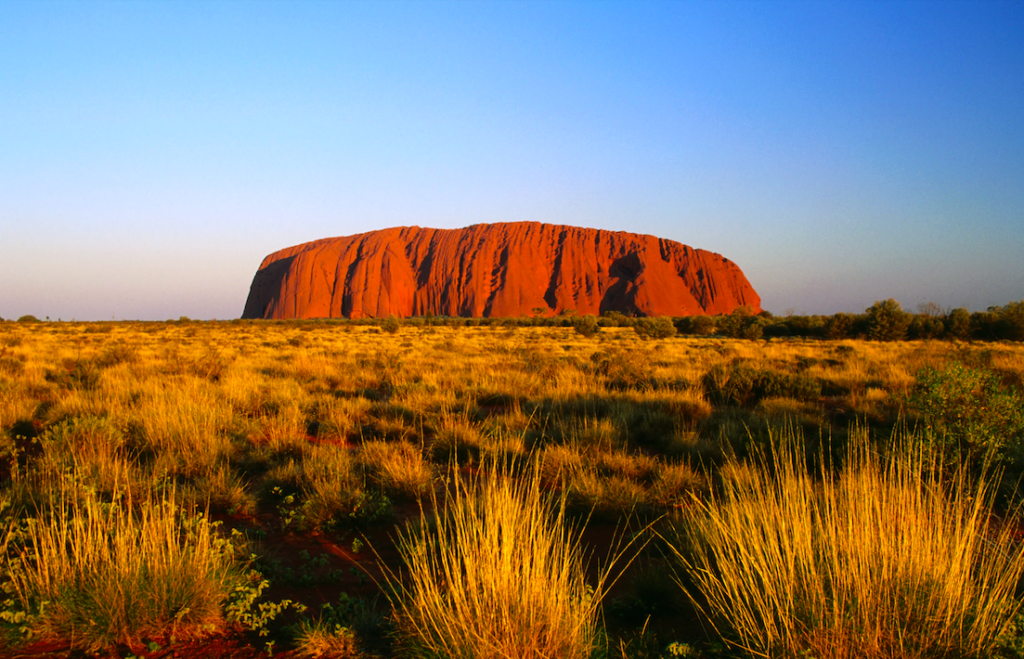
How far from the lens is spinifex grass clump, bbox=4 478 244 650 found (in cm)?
237

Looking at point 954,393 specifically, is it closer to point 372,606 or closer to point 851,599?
point 851,599

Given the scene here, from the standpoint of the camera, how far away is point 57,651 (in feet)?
7.59

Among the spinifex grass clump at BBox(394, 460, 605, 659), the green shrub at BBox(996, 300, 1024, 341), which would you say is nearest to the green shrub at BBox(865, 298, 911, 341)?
the green shrub at BBox(996, 300, 1024, 341)

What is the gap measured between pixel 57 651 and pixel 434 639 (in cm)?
167

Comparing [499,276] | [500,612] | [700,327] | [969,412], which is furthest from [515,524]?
[499,276]

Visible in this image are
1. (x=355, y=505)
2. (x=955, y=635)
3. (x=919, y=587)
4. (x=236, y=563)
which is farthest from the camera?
(x=355, y=505)

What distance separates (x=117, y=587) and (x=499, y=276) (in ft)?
296

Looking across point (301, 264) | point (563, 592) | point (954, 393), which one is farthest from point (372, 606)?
point (301, 264)

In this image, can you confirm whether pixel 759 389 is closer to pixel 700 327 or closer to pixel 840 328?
pixel 840 328

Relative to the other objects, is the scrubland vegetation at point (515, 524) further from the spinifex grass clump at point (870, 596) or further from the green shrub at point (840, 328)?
the green shrub at point (840, 328)

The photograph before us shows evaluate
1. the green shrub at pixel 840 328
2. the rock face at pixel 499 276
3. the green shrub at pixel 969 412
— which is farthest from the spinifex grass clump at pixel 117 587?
the rock face at pixel 499 276

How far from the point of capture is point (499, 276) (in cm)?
9212

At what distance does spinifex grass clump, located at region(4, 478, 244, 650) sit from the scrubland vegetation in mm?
13

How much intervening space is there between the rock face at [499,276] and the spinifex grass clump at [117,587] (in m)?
82.8
